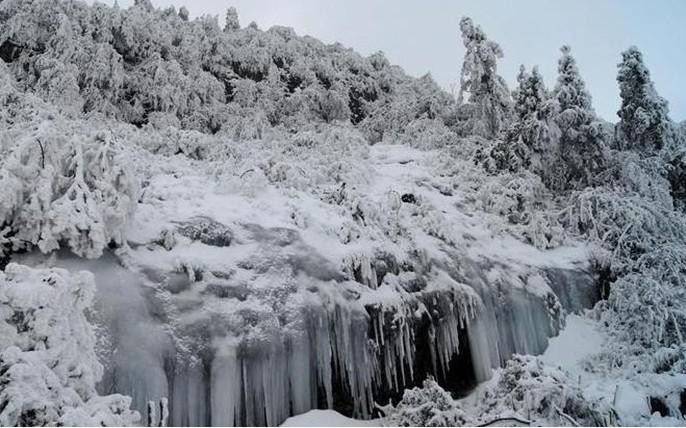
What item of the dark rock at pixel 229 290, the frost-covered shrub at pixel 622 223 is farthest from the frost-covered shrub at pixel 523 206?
the dark rock at pixel 229 290

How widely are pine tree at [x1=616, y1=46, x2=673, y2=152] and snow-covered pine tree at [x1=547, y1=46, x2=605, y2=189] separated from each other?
141 cm

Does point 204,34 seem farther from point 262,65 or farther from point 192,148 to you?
point 192,148

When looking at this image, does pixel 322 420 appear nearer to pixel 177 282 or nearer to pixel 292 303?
pixel 292 303

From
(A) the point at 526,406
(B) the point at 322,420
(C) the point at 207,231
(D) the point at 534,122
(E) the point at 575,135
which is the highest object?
(D) the point at 534,122

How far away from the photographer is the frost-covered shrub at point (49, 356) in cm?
411

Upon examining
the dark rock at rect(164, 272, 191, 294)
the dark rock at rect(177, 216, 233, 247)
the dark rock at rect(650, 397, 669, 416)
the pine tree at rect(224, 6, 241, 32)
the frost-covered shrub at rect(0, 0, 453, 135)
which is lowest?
the dark rock at rect(650, 397, 669, 416)

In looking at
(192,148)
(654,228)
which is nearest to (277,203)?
(192,148)

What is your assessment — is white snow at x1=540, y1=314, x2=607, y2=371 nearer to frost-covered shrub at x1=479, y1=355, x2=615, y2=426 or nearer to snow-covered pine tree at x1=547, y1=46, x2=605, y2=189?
frost-covered shrub at x1=479, y1=355, x2=615, y2=426

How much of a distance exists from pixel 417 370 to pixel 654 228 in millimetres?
7841

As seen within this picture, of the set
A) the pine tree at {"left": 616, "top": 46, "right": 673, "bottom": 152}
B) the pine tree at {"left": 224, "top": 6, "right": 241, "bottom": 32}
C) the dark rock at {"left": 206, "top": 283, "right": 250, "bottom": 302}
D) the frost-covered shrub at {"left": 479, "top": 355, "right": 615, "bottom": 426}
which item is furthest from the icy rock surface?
the pine tree at {"left": 224, "top": 6, "right": 241, "bottom": 32}

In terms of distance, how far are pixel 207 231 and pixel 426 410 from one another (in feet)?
13.8

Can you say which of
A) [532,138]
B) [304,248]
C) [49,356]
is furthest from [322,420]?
[532,138]

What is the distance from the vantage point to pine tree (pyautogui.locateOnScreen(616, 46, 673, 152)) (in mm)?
16156

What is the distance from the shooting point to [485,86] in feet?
67.5
